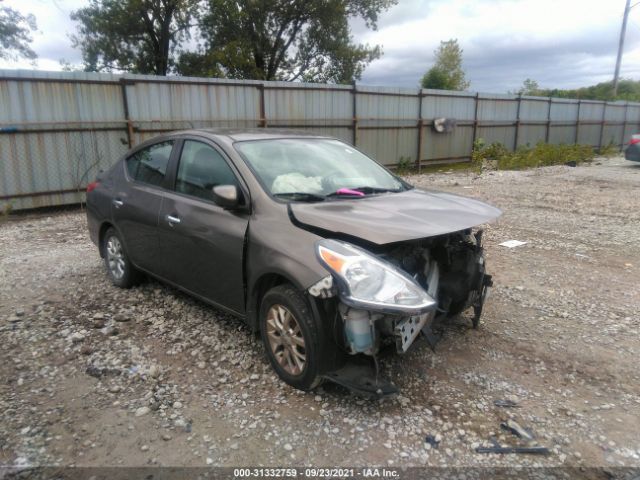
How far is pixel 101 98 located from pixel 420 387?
28.6 feet

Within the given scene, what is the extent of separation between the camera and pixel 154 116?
388 inches

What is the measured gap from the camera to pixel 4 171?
27.9 ft

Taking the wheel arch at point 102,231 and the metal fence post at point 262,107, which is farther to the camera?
the metal fence post at point 262,107

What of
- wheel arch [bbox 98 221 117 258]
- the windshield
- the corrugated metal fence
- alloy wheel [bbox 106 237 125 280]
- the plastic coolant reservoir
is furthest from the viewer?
the corrugated metal fence

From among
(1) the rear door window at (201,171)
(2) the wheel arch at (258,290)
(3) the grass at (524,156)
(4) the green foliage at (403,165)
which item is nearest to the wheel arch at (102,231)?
(1) the rear door window at (201,171)

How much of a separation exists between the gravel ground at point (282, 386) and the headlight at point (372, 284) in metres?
0.73

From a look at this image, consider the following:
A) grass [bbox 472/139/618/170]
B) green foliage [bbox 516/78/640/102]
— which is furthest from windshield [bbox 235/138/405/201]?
green foliage [bbox 516/78/640/102]

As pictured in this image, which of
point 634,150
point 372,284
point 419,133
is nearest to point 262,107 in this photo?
point 419,133

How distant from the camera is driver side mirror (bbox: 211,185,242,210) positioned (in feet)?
10.4

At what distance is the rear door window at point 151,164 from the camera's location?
418 cm

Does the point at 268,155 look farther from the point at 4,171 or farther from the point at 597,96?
the point at 597,96

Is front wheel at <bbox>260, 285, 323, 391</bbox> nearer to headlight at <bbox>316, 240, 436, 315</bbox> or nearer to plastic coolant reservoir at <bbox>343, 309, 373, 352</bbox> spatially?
plastic coolant reservoir at <bbox>343, 309, 373, 352</bbox>

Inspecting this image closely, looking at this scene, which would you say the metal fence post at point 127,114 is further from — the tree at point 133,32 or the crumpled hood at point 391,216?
the tree at point 133,32

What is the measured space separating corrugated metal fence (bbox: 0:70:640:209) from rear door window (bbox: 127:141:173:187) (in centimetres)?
522
